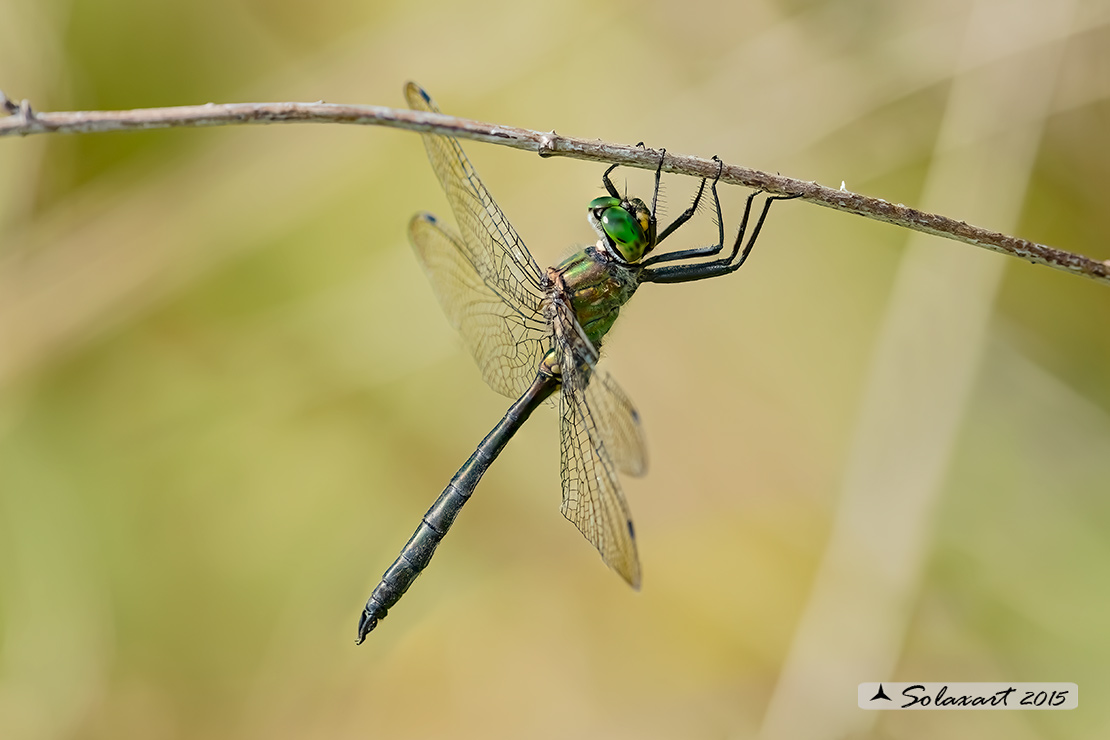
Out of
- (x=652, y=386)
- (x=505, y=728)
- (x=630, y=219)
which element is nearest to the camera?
(x=630, y=219)

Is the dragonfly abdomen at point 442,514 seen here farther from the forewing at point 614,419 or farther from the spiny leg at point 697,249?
the spiny leg at point 697,249

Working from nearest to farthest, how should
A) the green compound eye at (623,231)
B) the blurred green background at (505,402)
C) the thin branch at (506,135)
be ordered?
the thin branch at (506,135)
the green compound eye at (623,231)
the blurred green background at (505,402)

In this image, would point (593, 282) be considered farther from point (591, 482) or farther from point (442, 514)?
point (442, 514)

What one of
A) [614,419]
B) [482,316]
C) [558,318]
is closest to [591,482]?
[614,419]

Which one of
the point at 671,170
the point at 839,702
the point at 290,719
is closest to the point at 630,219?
the point at 671,170

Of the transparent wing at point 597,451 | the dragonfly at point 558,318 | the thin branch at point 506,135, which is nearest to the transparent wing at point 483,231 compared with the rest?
the dragonfly at point 558,318

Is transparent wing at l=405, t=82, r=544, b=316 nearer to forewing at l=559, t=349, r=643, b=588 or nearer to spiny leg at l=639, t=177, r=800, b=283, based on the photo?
forewing at l=559, t=349, r=643, b=588

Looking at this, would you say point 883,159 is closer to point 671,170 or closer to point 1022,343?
point 1022,343
